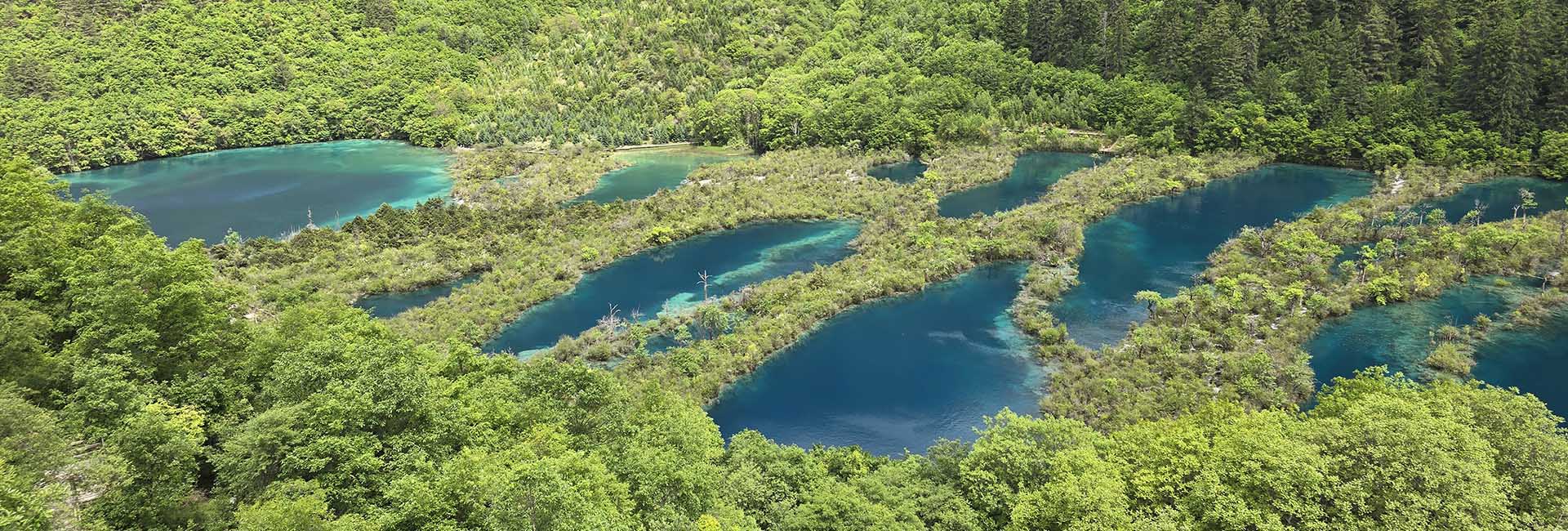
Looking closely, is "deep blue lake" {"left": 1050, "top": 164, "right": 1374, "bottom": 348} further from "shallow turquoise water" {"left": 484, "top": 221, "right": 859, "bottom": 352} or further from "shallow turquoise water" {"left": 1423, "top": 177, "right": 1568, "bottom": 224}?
"shallow turquoise water" {"left": 484, "top": 221, "right": 859, "bottom": 352}

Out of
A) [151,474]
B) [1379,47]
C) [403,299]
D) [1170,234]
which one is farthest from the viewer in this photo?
[1379,47]

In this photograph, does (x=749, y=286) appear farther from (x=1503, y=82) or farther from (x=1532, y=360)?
(x=1503, y=82)

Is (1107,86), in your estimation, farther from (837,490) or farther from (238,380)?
(238,380)

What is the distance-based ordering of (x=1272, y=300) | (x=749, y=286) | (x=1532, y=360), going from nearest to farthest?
(x=1532, y=360)
(x=1272, y=300)
(x=749, y=286)

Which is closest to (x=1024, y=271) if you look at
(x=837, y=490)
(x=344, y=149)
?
(x=837, y=490)

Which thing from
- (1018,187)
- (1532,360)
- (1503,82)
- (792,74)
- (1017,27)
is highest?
(1017,27)

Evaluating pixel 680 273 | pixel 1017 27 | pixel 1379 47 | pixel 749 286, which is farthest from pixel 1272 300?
pixel 1017 27
